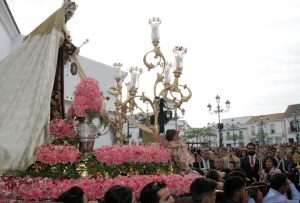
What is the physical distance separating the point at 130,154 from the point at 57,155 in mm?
1049

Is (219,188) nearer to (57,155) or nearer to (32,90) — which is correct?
(57,155)

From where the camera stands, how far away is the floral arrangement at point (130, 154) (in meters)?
5.43

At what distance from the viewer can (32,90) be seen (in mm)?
6262

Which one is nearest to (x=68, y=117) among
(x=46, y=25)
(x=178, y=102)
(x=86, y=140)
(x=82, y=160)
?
(x=86, y=140)

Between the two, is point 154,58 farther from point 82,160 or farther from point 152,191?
point 152,191

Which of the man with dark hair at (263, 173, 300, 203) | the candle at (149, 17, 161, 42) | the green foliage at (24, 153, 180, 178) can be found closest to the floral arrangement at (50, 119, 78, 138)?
the green foliage at (24, 153, 180, 178)

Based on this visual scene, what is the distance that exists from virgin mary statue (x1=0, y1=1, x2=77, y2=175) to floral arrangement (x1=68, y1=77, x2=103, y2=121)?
0.64 meters

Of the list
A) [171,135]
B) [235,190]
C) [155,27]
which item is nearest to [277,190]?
[235,190]

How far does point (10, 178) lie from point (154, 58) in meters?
3.74

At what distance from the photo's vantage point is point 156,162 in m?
5.75

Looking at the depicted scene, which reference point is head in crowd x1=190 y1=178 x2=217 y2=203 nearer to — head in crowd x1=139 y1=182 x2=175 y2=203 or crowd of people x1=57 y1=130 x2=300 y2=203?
crowd of people x1=57 y1=130 x2=300 y2=203

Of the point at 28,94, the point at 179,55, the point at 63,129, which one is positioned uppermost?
the point at 179,55

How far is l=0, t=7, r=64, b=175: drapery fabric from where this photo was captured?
18.3 ft

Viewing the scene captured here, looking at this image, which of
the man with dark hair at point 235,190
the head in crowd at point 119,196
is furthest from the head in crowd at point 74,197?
the man with dark hair at point 235,190
